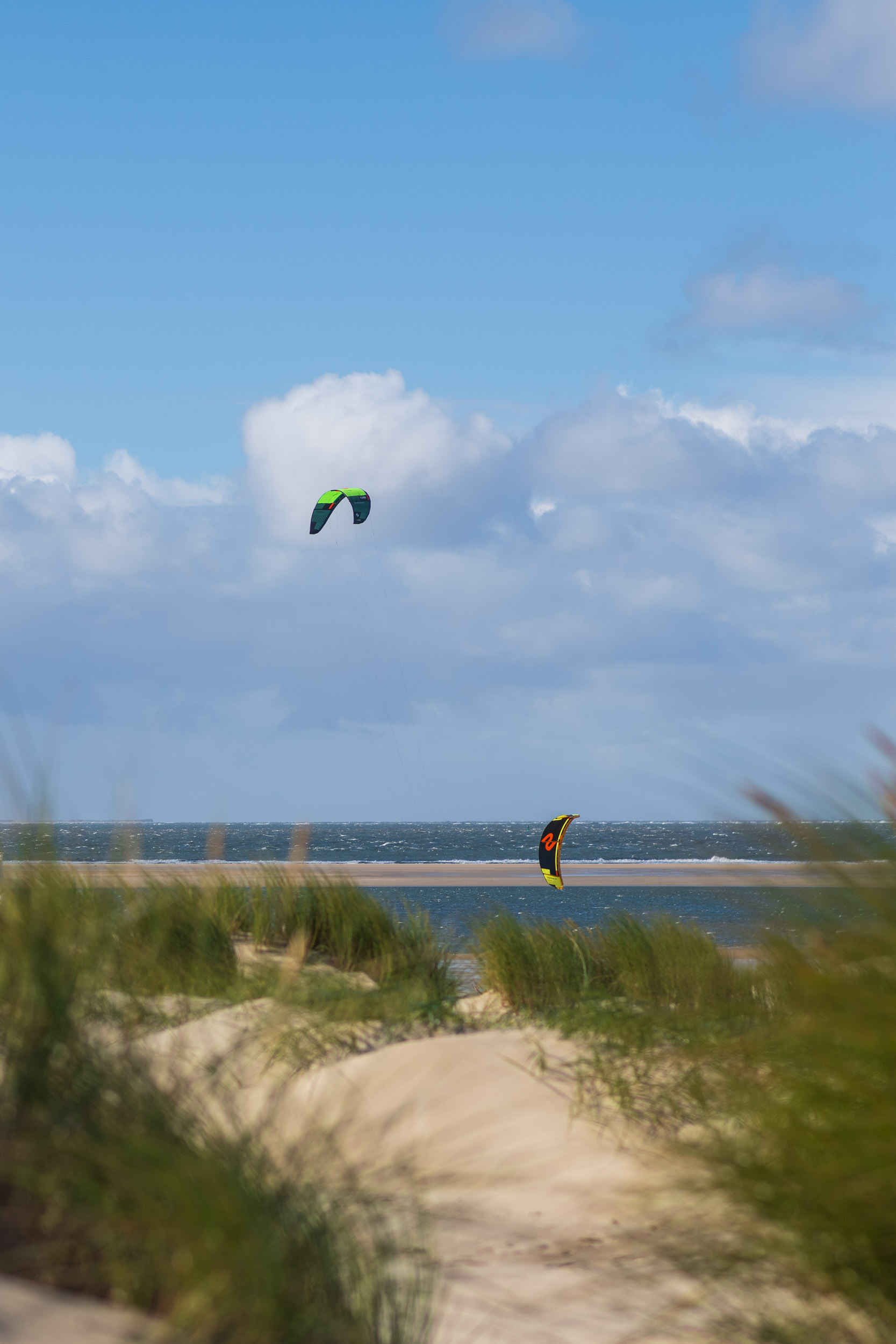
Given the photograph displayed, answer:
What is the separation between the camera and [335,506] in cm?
1692

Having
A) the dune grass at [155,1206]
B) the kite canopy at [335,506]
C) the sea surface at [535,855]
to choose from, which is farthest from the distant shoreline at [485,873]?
the kite canopy at [335,506]

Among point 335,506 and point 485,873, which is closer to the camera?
point 335,506

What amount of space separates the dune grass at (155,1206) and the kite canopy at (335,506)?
13.9m

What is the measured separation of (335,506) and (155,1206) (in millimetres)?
15043

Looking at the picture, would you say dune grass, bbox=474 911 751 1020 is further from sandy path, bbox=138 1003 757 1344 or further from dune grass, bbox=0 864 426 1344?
dune grass, bbox=0 864 426 1344

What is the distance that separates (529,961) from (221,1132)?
5073 mm

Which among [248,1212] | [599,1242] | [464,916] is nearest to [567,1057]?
[599,1242]

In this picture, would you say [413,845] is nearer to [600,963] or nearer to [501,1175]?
[600,963]

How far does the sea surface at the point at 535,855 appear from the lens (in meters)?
3.51

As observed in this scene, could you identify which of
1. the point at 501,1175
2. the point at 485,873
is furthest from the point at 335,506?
the point at 485,873

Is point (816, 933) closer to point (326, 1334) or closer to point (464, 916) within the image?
point (326, 1334)

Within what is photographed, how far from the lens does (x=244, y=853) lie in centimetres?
5609

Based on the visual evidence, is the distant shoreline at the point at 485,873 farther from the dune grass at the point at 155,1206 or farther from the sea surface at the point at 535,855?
the dune grass at the point at 155,1206

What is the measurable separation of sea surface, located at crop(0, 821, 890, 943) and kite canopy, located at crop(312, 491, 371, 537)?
4699mm
